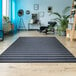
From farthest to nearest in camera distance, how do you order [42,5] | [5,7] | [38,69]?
1. [42,5]
2. [5,7]
3. [38,69]

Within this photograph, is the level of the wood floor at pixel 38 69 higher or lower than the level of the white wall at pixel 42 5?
lower

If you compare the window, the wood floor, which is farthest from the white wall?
the wood floor

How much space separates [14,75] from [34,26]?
1157 centimetres

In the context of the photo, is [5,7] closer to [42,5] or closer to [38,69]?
[42,5]

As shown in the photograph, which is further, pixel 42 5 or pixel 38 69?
pixel 42 5

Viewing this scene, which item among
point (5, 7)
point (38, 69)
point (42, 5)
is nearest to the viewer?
point (38, 69)

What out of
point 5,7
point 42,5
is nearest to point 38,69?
point 5,7

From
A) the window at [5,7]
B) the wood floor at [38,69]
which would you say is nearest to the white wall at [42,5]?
the window at [5,7]

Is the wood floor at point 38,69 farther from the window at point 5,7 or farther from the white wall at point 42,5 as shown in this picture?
the white wall at point 42,5

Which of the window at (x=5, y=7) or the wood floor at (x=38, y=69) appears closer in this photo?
the wood floor at (x=38, y=69)

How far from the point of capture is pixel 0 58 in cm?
421

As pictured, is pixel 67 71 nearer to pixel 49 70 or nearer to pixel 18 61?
pixel 49 70

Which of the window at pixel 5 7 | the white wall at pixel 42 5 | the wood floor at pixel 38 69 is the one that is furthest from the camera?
the white wall at pixel 42 5

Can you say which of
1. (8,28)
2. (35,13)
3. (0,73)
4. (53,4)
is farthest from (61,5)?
(0,73)
